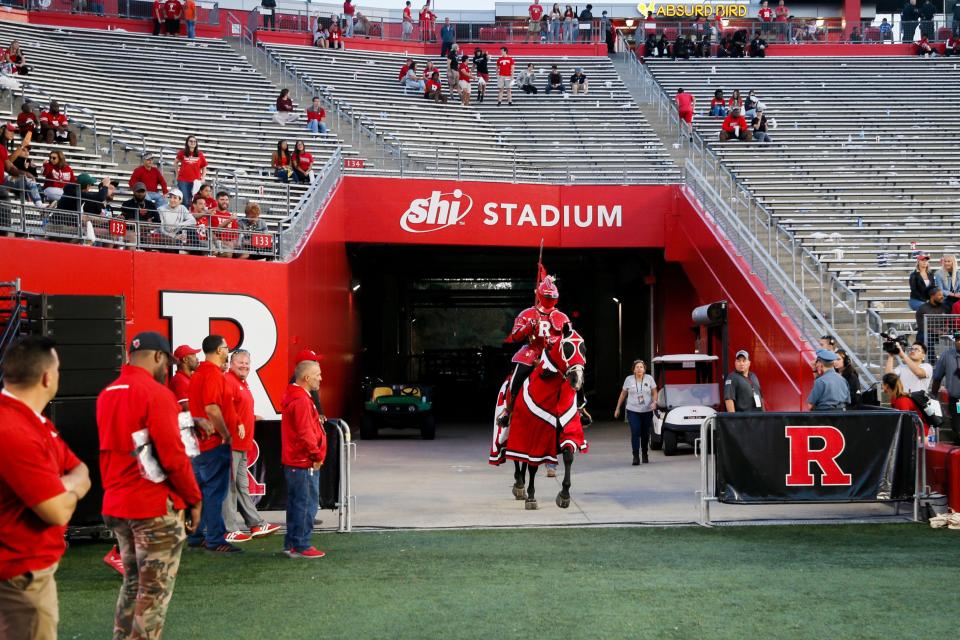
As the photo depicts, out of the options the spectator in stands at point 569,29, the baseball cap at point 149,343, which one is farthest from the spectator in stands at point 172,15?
the baseball cap at point 149,343

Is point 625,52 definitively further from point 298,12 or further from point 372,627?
point 372,627

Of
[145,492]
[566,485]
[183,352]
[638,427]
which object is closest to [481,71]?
[638,427]

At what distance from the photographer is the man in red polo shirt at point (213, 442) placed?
9867mm

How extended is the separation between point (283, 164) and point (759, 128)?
13635 millimetres

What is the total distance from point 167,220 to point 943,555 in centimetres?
1230

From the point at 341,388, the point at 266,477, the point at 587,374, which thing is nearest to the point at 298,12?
the point at 587,374

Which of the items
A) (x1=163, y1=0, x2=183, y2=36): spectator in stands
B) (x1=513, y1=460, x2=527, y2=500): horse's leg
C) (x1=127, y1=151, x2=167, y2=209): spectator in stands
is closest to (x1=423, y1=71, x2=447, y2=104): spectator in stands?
(x1=163, y1=0, x2=183, y2=36): spectator in stands

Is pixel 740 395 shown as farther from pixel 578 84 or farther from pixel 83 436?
pixel 578 84

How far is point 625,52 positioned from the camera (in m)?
39.2

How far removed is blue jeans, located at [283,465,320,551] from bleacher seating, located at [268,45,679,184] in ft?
57.5

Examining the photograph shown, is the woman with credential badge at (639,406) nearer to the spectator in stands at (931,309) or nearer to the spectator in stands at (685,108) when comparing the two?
the spectator in stands at (931,309)

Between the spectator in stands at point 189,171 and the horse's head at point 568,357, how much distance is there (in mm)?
10051

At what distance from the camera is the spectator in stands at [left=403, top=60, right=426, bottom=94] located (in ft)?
118

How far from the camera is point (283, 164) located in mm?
24844
